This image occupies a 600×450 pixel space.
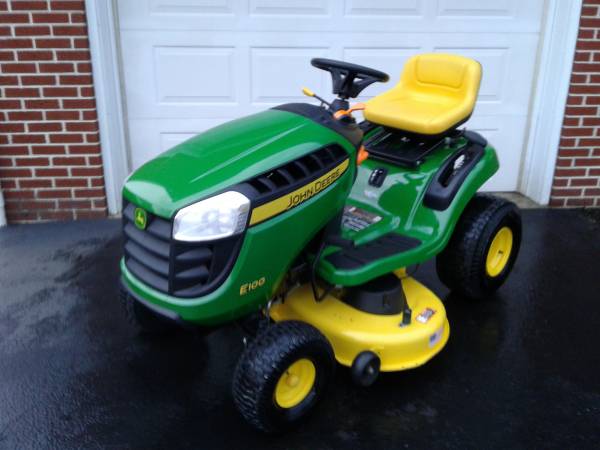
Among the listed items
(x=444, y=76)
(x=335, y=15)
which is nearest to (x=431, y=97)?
(x=444, y=76)

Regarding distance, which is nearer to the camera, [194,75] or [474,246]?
[474,246]

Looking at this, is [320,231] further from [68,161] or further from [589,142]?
[589,142]

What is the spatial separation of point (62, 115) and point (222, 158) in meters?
2.39

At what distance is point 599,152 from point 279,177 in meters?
3.39

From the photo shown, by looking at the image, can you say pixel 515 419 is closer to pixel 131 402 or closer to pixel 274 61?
pixel 131 402

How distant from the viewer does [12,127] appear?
13.3 ft

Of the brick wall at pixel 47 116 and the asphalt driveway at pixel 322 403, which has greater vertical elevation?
the brick wall at pixel 47 116

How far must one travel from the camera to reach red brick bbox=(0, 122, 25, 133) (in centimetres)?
405

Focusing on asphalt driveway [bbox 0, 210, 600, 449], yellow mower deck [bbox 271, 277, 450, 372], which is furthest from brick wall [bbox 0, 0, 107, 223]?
yellow mower deck [bbox 271, 277, 450, 372]

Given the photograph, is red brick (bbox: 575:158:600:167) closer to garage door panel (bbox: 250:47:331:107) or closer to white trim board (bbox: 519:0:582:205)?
white trim board (bbox: 519:0:582:205)


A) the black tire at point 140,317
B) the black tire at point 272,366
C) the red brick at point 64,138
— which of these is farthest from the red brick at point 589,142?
the red brick at point 64,138

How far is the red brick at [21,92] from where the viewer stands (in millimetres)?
3977

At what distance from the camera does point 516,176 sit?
483 centimetres

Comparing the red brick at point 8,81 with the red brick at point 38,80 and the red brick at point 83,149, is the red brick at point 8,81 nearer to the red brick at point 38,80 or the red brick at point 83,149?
the red brick at point 38,80
